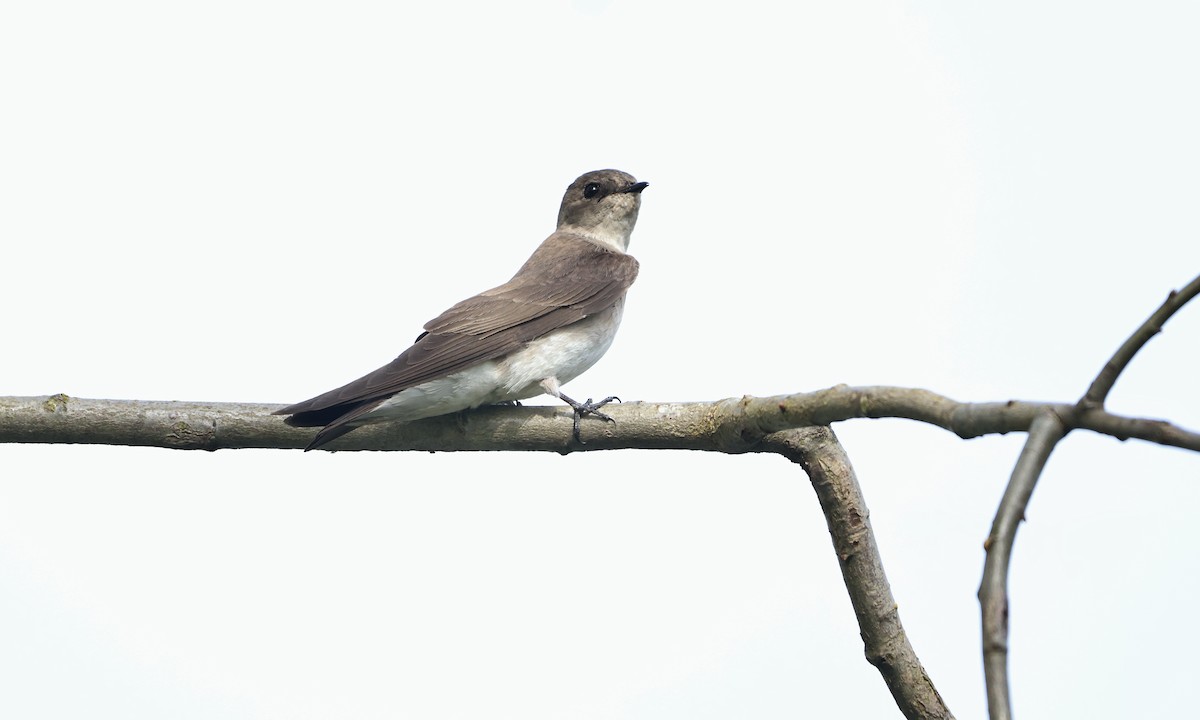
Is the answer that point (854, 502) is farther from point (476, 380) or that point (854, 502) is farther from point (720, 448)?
point (476, 380)

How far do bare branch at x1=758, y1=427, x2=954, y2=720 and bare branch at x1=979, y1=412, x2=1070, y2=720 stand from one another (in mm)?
2096

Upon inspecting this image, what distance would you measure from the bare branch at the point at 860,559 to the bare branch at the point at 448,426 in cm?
24

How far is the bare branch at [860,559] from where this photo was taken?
4.98 m

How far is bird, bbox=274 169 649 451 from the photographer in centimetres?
583

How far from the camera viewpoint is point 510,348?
670 cm

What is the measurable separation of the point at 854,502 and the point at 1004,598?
2321mm

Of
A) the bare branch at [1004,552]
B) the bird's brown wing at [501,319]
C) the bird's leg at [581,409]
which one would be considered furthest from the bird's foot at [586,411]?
the bare branch at [1004,552]

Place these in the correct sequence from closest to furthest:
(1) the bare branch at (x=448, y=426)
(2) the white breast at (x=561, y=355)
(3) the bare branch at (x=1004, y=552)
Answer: (3) the bare branch at (x=1004, y=552) → (1) the bare branch at (x=448, y=426) → (2) the white breast at (x=561, y=355)

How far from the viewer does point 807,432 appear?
510 cm

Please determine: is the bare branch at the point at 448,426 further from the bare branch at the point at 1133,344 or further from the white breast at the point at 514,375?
the bare branch at the point at 1133,344

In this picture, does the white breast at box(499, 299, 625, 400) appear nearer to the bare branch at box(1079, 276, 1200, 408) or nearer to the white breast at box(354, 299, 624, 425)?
the white breast at box(354, 299, 624, 425)

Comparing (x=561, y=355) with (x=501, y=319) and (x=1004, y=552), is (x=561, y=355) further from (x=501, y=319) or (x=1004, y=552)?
(x=1004, y=552)

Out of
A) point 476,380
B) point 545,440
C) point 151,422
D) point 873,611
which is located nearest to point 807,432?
point 873,611

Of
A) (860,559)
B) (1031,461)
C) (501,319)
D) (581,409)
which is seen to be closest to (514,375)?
(501,319)
